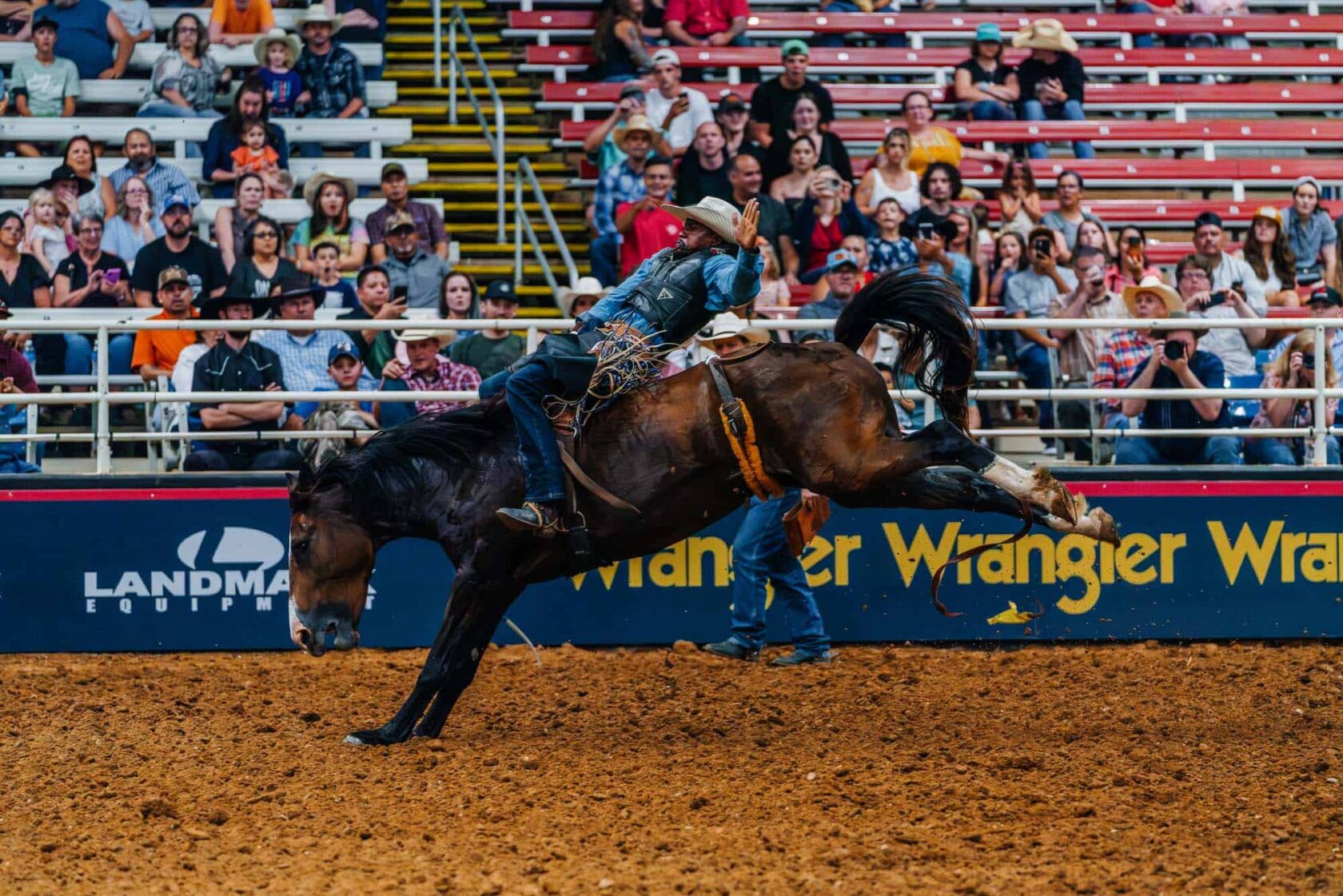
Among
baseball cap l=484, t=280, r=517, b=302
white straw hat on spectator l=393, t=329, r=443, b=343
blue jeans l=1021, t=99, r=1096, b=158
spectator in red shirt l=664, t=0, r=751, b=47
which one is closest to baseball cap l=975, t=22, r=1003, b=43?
blue jeans l=1021, t=99, r=1096, b=158

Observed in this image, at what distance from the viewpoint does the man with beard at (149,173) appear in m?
12.4

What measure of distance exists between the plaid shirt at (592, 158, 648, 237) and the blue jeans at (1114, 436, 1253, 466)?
4.54 meters

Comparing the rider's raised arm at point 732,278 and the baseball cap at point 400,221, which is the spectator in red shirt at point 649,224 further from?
the rider's raised arm at point 732,278

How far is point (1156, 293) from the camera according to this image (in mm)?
10180

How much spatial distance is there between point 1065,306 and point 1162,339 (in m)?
1.51

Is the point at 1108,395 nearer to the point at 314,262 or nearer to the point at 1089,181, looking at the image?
the point at 314,262

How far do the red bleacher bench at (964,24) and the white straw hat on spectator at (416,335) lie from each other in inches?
281

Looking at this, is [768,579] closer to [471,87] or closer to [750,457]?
[750,457]

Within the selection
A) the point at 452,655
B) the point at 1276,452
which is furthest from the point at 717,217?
the point at 1276,452

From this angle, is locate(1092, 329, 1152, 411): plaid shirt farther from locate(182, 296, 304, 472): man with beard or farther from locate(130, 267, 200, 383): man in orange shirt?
locate(130, 267, 200, 383): man in orange shirt

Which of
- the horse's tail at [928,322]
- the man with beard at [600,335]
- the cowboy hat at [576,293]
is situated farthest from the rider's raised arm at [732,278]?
the cowboy hat at [576,293]

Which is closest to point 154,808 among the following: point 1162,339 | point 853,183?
point 1162,339

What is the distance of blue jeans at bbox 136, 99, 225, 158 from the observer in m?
13.5

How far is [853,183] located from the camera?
13930 millimetres
